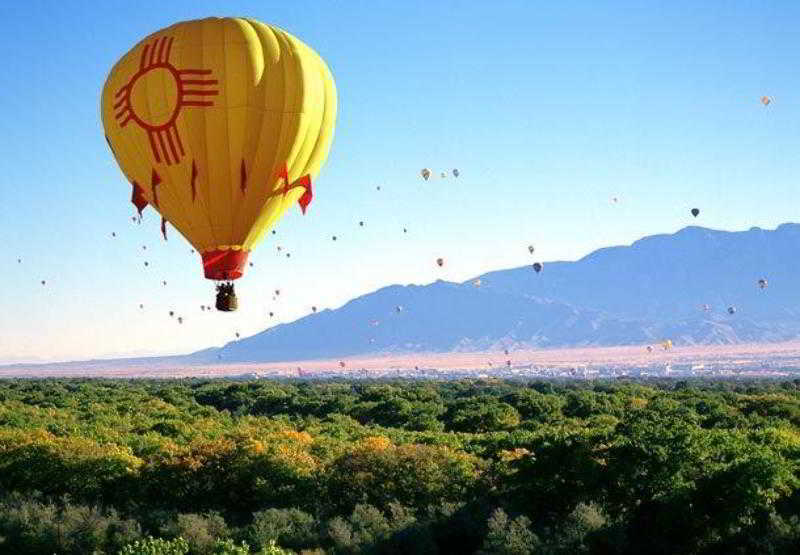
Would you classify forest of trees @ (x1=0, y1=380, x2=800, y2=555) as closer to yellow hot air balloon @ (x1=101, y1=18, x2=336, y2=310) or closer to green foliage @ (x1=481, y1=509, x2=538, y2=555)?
green foliage @ (x1=481, y1=509, x2=538, y2=555)

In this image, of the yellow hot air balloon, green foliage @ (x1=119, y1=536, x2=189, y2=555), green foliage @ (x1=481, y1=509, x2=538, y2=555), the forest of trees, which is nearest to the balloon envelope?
the yellow hot air balloon

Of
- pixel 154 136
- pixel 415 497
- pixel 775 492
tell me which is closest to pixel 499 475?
pixel 415 497

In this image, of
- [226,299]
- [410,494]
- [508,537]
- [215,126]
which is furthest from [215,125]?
[508,537]

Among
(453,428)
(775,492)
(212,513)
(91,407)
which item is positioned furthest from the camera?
(91,407)

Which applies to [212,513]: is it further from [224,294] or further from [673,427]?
[673,427]

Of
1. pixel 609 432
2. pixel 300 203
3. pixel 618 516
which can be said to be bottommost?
pixel 618 516

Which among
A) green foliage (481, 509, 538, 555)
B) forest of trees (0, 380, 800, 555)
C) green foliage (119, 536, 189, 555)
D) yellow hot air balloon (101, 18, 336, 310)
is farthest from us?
yellow hot air balloon (101, 18, 336, 310)
